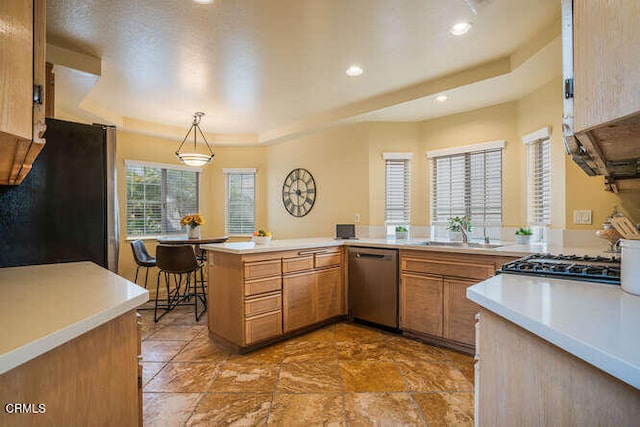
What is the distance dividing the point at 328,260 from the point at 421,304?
3.42 ft

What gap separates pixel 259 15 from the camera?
207 cm

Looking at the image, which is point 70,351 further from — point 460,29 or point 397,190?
point 397,190

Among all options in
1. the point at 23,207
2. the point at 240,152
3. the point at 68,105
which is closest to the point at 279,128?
the point at 240,152

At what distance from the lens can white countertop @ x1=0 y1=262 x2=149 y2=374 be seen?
0.65 metres

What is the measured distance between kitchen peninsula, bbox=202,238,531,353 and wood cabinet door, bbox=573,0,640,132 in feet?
5.95

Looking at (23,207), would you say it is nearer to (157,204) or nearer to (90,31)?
(90,31)

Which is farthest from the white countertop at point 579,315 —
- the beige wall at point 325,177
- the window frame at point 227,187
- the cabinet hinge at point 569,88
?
the window frame at point 227,187

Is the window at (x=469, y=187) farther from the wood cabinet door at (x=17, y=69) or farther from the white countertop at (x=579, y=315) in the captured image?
the wood cabinet door at (x=17, y=69)

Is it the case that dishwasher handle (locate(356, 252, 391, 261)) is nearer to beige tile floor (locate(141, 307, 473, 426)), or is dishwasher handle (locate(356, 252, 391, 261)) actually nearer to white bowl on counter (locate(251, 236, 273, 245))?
beige tile floor (locate(141, 307, 473, 426))

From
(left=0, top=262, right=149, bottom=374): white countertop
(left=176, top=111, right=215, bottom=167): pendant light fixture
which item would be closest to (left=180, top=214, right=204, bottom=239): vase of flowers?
(left=176, top=111, right=215, bottom=167): pendant light fixture

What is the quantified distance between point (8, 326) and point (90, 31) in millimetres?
2388

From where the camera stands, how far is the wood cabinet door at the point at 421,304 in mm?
2773

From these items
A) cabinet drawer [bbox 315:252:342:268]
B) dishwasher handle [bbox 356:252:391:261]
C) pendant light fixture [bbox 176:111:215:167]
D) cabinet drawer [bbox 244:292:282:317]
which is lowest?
cabinet drawer [bbox 244:292:282:317]

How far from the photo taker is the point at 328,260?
3.29m
